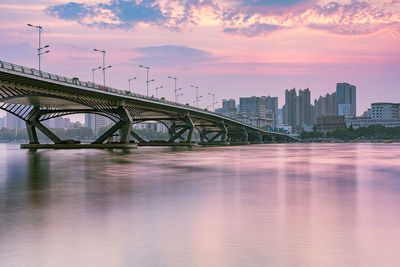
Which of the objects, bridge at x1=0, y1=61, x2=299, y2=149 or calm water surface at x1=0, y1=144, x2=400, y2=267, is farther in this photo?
bridge at x1=0, y1=61, x2=299, y2=149

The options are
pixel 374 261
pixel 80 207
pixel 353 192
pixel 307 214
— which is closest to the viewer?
pixel 374 261

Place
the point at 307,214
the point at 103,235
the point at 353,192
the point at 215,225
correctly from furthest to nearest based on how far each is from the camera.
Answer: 1. the point at 353,192
2. the point at 307,214
3. the point at 215,225
4. the point at 103,235

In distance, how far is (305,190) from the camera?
18938 mm

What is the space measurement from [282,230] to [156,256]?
12.4 feet

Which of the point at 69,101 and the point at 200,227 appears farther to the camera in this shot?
the point at 69,101

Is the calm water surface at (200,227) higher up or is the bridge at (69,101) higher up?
the bridge at (69,101)

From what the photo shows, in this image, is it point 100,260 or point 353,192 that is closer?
point 100,260

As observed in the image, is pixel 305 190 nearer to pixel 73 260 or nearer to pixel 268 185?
pixel 268 185

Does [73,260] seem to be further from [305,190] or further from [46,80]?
[46,80]

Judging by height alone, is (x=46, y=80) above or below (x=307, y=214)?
above

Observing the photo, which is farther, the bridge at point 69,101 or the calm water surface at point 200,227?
the bridge at point 69,101

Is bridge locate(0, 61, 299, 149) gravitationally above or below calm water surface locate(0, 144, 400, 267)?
above

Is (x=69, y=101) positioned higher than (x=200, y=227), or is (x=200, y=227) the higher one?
(x=69, y=101)

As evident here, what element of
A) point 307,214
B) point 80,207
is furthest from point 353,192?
point 80,207
